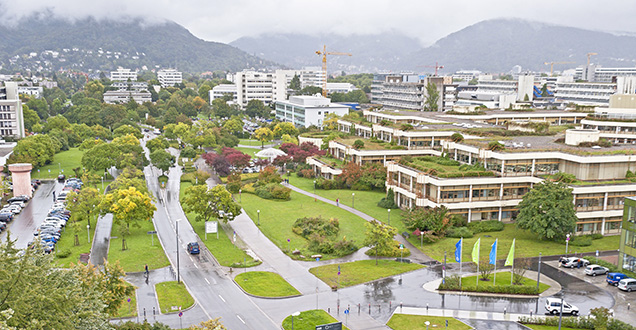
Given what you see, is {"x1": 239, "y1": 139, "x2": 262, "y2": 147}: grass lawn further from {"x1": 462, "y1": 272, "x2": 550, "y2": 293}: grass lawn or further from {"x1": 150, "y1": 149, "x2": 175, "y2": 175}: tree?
{"x1": 462, "y1": 272, "x2": 550, "y2": 293}: grass lawn

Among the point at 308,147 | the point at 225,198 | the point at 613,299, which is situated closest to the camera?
the point at 613,299

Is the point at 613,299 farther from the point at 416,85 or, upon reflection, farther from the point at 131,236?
the point at 416,85

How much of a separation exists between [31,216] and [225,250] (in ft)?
94.4

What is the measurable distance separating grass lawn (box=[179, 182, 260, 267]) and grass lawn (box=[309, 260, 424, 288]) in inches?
261

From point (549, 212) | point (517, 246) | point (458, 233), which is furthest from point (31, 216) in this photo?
point (549, 212)

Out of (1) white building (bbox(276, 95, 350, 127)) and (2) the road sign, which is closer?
(2) the road sign

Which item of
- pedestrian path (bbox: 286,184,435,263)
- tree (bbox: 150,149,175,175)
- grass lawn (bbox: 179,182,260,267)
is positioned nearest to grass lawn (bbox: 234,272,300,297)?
grass lawn (bbox: 179,182,260,267)

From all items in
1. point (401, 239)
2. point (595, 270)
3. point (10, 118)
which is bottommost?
point (401, 239)

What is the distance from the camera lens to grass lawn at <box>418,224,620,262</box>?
167 feet

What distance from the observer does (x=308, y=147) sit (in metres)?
98.5

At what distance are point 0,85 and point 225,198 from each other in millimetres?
86777

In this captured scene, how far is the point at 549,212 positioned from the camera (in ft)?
173

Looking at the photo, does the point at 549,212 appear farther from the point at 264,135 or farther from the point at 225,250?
the point at 264,135

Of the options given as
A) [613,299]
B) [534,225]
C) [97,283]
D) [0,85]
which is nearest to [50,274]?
[97,283]
